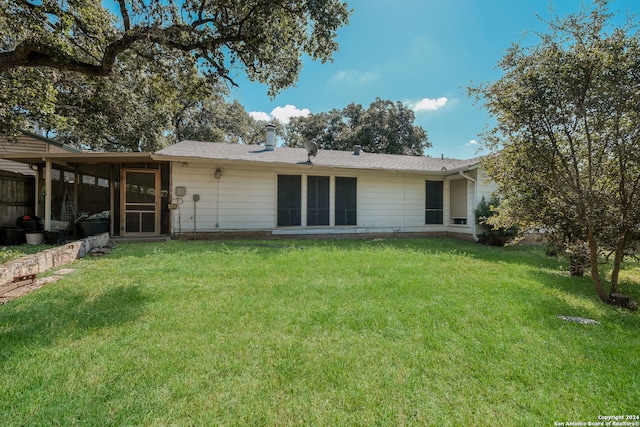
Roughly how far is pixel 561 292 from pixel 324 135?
2542 cm

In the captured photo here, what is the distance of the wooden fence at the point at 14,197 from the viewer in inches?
318

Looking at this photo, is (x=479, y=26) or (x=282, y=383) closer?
(x=282, y=383)

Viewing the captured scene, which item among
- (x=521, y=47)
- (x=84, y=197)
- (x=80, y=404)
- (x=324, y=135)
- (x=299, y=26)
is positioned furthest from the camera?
(x=324, y=135)

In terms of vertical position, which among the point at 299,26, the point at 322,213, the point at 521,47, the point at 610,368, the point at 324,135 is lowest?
the point at 610,368

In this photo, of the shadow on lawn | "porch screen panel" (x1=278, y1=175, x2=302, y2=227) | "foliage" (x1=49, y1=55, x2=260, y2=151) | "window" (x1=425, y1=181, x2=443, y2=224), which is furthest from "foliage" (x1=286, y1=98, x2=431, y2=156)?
the shadow on lawn

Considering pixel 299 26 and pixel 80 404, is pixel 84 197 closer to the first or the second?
pixel 299 26

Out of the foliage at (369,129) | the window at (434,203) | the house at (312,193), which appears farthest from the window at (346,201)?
the foliage at (369,129)

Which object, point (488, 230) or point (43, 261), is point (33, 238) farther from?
point (488, 230)

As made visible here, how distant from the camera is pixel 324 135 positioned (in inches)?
1096

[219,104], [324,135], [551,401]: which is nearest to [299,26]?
[551,401]

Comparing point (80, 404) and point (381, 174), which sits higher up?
point (381, 174)

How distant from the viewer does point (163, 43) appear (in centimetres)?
558

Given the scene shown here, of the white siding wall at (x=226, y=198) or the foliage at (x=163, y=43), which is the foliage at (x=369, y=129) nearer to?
the white siding wall at (x=226, y=198)

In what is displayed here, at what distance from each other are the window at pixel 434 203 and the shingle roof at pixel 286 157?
0.76 metres
